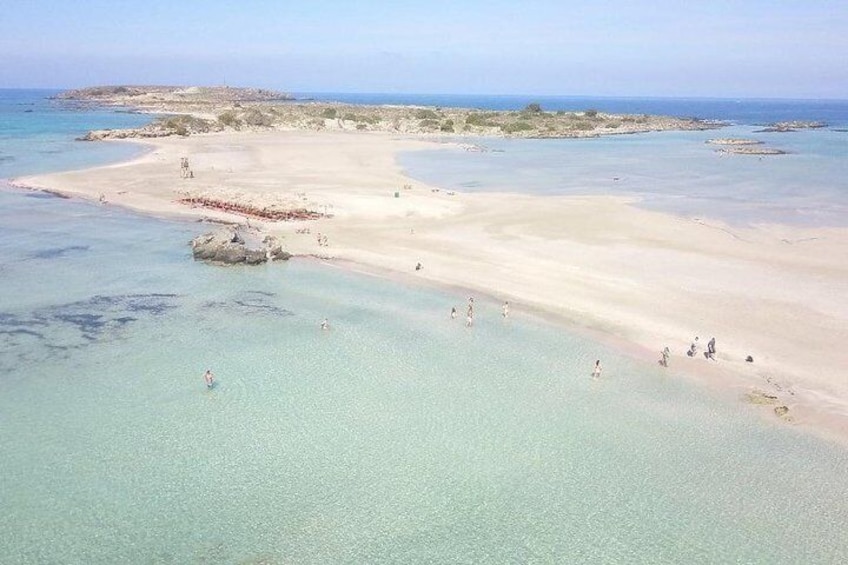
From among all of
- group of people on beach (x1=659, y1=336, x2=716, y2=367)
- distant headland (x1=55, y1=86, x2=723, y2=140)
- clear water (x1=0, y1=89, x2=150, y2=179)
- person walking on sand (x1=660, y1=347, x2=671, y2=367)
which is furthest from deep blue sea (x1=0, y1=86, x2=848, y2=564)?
distant headland (x1=55, y1=86, x2=723, y2=140)

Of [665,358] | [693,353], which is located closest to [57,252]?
[665,358]

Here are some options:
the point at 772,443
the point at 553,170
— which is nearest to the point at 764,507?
the point at 772,443

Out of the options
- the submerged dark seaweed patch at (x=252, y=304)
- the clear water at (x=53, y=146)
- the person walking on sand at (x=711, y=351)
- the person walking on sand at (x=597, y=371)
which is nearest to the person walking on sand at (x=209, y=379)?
the submerged dark seaweed patch at (x=252, y=304)

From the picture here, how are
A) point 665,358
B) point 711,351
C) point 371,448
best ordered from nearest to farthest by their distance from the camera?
point 371,448 < point 665,358 < point 711,351

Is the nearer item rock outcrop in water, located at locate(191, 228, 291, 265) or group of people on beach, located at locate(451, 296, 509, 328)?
group of people on beach, located at locate(451, 296, 509, 328)

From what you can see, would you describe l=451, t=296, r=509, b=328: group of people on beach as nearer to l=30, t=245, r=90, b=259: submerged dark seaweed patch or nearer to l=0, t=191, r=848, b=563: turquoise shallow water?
l=0, t=191, r=848, b=563: turquoise shallow water

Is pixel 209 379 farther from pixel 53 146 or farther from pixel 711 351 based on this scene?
pixel 53 146

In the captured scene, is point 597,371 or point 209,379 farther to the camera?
point 597,371
